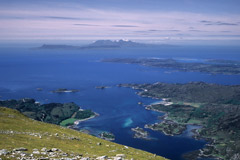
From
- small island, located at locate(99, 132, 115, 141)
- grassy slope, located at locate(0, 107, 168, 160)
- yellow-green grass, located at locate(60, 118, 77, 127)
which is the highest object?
grassy slope, located at locate(0, 107, 168, 160)

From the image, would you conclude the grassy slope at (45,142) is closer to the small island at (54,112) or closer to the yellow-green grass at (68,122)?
the yellow-green grass at (68,122)

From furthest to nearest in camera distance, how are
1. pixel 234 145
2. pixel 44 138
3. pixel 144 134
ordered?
pixel 144 134 → pixel 234 145 → pixel 44 138

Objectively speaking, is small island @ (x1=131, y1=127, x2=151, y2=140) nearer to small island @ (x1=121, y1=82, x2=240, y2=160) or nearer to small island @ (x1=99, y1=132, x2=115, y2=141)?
small island @ (x1=121, y1=82, x2=240, y2=160)

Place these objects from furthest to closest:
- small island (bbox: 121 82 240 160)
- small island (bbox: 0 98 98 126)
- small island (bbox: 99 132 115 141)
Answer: small island (bbox: 0 98 98 126) → small island (bbox: 99 132 115 141) → small island (bbox: 121 82 240 160)

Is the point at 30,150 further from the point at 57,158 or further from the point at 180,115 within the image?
the point at 180,115

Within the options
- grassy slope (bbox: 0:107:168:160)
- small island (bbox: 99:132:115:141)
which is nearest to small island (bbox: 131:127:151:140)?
small island (bbox: 99:132:115:141)

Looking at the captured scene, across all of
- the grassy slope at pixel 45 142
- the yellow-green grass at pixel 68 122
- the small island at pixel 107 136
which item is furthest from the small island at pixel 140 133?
the grassy slope at pixel 45 142

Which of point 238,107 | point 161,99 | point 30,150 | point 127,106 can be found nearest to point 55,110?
point 127,106

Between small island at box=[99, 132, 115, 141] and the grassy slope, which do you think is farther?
small island at box=[99, 132, 115, 141]

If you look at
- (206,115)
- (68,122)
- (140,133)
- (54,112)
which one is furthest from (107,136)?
(206,115)
